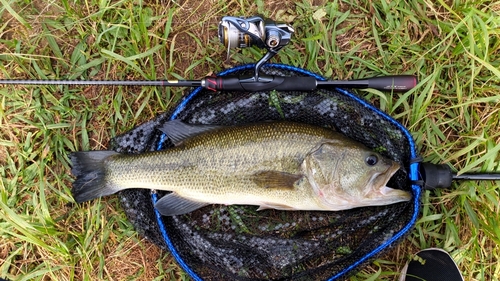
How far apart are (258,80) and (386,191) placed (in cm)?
130

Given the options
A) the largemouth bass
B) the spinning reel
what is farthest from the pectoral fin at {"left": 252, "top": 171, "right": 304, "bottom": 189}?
Result: the spinning reel

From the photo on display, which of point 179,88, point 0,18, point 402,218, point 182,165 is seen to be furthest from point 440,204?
point 0,18

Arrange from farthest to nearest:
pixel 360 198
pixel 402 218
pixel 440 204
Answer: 1. pixel 440 204
2. pixel 402 218
3. pixel 360 198

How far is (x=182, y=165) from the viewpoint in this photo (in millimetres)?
3178

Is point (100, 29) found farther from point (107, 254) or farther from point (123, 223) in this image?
point (107, 254)

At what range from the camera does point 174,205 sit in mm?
3242

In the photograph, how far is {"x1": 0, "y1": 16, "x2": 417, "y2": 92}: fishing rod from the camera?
2809mm

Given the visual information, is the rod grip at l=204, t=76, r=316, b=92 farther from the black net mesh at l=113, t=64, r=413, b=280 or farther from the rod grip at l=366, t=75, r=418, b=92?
the rod grip at l=366, t=75, r=418, b=92

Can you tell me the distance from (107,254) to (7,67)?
193 cm

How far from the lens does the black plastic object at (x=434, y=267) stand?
3439 mm

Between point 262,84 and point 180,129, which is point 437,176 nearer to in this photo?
point 262,84

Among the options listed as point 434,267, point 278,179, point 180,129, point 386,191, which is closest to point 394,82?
point 386,191

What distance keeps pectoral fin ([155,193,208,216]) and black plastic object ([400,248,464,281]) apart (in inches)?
76.0

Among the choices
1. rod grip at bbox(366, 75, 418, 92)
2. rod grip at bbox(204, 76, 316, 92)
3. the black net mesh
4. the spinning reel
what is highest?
the spinning reel
